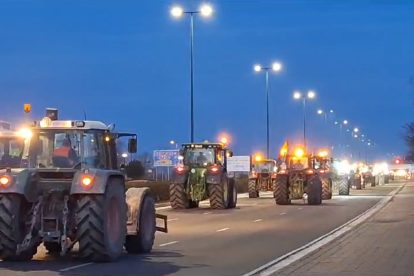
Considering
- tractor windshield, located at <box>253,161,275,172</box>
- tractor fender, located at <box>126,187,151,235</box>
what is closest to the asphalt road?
tractor fender, located at <box>126,187,151,235</box>

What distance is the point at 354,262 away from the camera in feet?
54.6

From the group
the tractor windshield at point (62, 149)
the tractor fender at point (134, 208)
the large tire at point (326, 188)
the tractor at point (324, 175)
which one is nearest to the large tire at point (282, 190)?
the tractor at point (324, 175)

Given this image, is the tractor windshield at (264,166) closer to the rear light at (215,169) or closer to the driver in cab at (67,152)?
the rear light at (215,169)

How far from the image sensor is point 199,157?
41.6 meters

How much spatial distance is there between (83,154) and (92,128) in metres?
0.56

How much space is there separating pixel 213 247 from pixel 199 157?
69.7 feet

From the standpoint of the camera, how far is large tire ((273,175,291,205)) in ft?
146

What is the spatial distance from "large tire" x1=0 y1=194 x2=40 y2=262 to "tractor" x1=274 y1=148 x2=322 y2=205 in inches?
1113

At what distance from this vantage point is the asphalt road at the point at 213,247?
51.7ft

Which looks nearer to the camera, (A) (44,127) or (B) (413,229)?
(A) (44,127)

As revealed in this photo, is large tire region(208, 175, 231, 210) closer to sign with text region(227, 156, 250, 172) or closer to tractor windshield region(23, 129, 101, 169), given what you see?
tractor windshield region(23, 129, 101, 169)

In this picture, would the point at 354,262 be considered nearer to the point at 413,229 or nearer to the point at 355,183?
the point at 413,229

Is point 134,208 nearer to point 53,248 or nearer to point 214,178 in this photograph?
point 53,248

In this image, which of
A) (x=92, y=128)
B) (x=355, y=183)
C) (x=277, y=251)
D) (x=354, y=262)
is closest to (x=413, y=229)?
(x=277, y=251)
